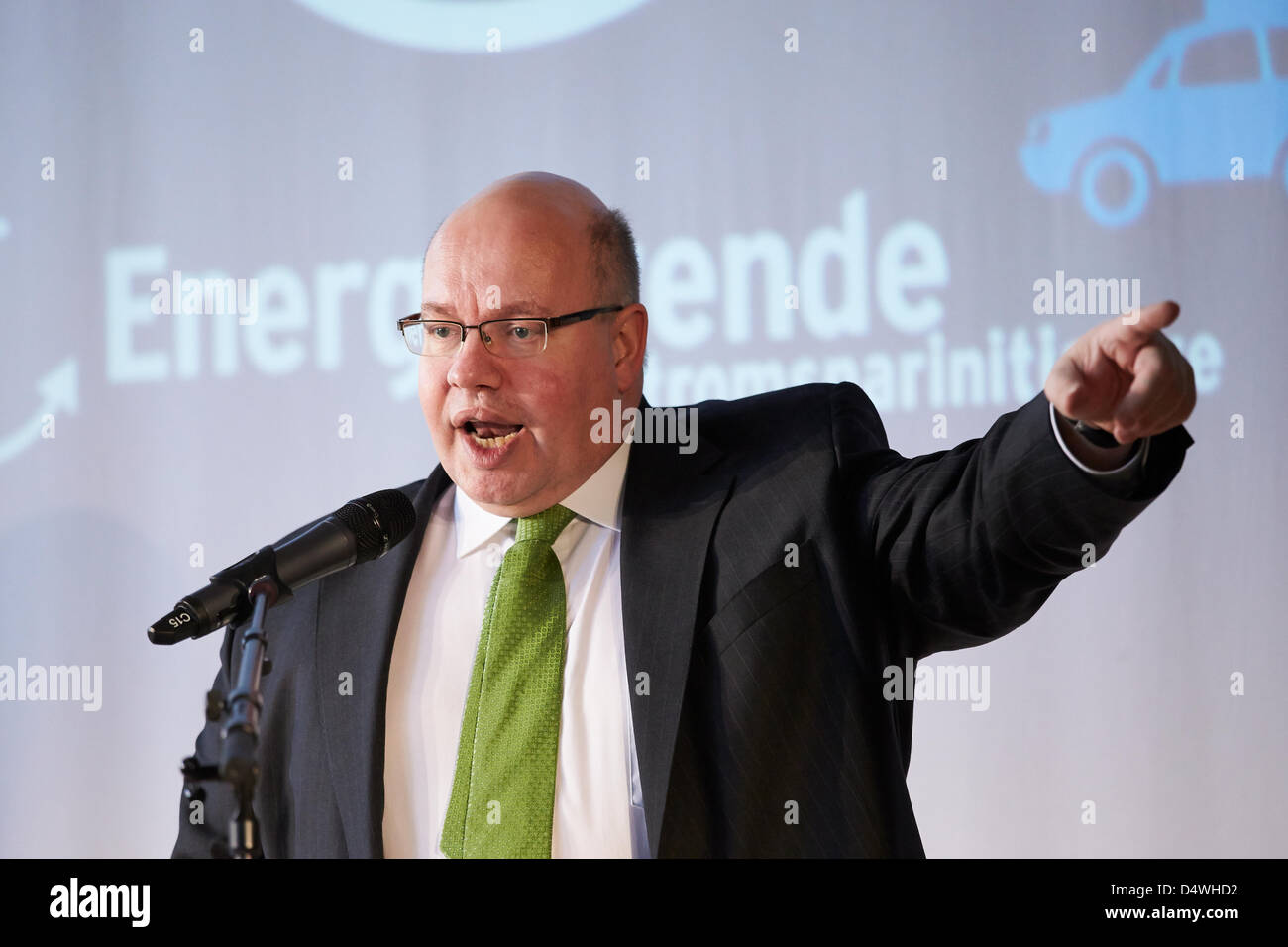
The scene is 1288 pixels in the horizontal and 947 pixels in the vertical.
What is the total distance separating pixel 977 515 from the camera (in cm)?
178

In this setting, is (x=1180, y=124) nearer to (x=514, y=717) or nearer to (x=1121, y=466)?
(x=1121, y=466)

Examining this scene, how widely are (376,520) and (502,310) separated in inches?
21.2

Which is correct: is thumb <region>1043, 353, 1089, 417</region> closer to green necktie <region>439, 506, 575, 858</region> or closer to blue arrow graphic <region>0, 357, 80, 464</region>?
green necktie <region>439, 506, 575, 858</region>

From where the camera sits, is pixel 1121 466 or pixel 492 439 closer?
pixel 1121 466

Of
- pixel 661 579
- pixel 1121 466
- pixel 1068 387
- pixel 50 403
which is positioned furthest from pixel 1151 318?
pixel 50 403

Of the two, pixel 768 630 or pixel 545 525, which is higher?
pixel 545 525

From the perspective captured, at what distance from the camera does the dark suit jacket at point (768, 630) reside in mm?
1818

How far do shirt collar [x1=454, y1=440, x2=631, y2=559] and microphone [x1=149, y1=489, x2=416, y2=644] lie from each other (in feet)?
1.31

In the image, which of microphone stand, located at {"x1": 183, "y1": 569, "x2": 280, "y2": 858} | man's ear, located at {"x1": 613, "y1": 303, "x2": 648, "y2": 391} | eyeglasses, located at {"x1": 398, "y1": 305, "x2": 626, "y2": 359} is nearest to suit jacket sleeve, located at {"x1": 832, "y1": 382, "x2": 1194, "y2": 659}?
man's ear, located at {"x1": 613, "y1": 303, "x2": 648, "y2": 391}

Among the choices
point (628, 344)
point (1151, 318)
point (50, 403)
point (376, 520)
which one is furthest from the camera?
point (50, 403)

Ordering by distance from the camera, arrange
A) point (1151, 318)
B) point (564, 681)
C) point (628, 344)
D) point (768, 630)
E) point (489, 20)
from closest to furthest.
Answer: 1. point (1151, 318)
2. point (768, 630)
3. point (564, 681)
4. point (628, 344)
5. point (489, 20)

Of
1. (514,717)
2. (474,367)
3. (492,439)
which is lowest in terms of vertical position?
(514,717)
